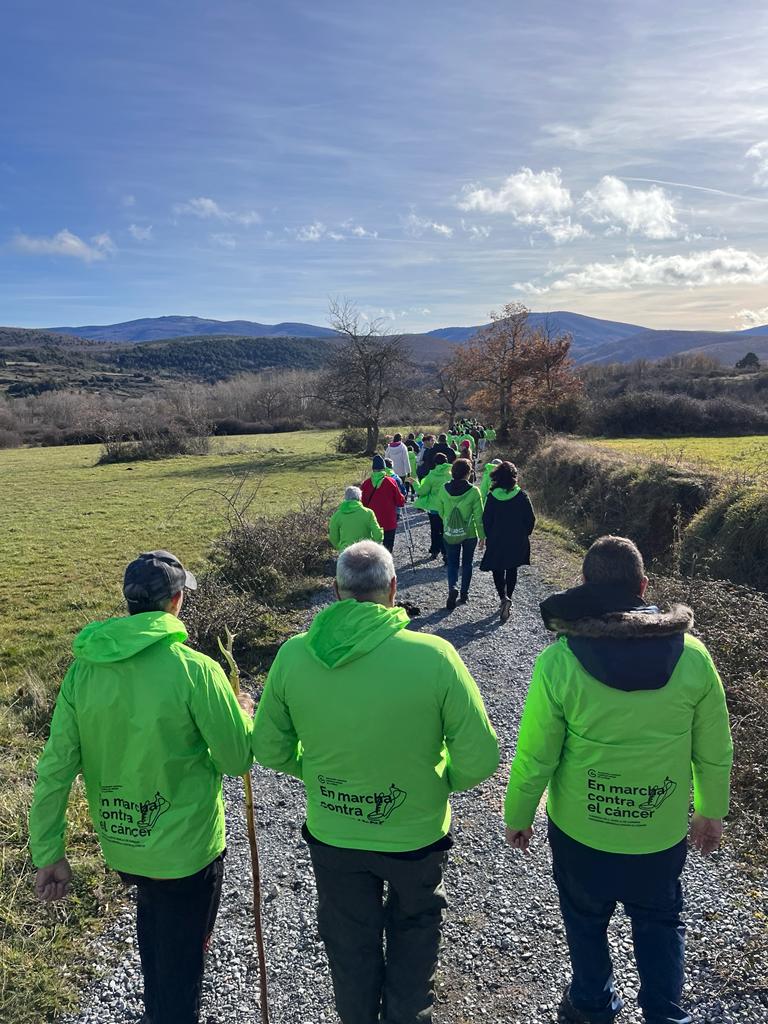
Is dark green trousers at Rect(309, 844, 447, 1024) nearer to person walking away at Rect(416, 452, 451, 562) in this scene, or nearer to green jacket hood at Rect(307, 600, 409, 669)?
green jacket hood at Rect(307, 600, 409, 669)

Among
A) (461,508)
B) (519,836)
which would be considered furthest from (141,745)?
(461,508)

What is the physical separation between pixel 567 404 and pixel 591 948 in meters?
30.1

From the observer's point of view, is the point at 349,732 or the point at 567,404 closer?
the point at 349,732

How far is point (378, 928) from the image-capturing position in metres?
2.47

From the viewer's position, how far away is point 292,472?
1156 inches

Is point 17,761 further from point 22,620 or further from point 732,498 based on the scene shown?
point 732,498

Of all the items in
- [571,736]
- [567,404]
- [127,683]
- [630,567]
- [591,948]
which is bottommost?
[591,948]

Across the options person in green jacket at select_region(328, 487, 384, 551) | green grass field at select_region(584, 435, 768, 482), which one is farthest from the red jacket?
green grass field at select_region(584, 435, 768, 482)

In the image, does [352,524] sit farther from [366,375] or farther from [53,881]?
[366,375]

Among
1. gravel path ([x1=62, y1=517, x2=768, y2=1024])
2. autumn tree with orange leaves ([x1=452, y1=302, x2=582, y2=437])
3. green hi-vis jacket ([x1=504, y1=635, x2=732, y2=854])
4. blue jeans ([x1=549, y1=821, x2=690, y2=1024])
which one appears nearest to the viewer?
green hi-vis jacket ([x1=504, y1=635, x2=732, y2=854])

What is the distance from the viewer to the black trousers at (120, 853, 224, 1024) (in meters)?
2.54

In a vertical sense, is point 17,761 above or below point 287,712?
below

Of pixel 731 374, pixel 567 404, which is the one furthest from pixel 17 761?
pixel 731 374

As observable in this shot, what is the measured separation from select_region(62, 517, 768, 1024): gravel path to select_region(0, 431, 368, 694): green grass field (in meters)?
5.22
